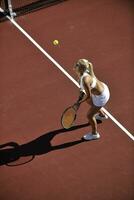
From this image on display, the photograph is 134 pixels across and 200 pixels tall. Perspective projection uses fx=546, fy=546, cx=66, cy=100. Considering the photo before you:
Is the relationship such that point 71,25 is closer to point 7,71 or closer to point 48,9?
point 48,9

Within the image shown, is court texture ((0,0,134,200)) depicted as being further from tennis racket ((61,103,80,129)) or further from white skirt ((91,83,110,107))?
white skirt ((91,83,110,107))

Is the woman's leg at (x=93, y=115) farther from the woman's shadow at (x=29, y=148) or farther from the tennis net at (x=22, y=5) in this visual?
the tennis net at (x=22, y=5)

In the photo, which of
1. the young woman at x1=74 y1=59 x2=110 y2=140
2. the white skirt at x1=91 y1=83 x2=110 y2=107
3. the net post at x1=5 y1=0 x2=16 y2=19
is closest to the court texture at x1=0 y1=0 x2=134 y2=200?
the net post at x1=5 y1=0 x2=16 y2=19

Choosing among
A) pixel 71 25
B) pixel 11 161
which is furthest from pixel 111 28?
pixel 11 161

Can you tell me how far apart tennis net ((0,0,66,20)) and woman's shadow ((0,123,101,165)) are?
4.73 meters

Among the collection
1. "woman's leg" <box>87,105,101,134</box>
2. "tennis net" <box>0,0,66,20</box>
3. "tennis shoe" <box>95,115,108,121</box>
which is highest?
"tennis net" <box>0,0,66,20</box>

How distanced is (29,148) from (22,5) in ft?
17.6

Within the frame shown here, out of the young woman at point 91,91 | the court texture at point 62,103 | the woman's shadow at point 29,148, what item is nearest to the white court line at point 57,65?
the court texture at point 62,103

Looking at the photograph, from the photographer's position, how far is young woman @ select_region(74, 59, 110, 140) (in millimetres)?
11070

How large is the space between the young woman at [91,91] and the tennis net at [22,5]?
468 cm

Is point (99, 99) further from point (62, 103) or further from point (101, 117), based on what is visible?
point (62, 103)

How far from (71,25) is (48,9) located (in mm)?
1039

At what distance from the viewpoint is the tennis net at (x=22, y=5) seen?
15.4m

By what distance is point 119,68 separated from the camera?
13.5 m
